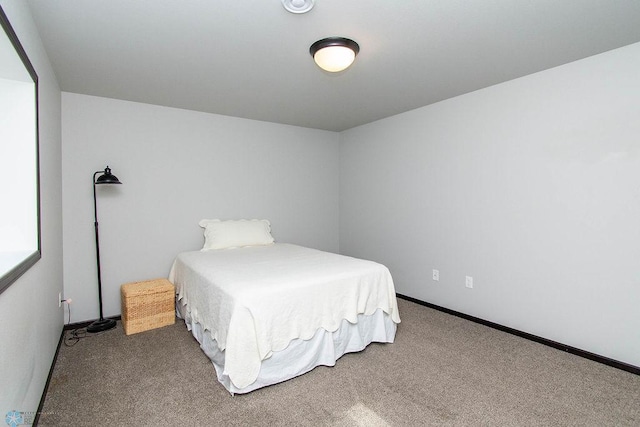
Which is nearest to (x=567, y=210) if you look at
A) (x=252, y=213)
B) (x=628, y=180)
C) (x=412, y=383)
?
(x=628, y=180)

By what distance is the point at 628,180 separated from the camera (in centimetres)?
223

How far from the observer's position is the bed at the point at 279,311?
2002 millimetres

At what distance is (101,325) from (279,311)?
6.55 feet

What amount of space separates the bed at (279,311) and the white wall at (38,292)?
937 millimetres

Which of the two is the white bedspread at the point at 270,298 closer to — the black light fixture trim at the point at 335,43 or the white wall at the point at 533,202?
the white wall at the point at 533,202

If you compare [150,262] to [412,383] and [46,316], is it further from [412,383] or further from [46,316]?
[412,383]

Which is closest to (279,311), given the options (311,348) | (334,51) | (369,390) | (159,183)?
(311,348)

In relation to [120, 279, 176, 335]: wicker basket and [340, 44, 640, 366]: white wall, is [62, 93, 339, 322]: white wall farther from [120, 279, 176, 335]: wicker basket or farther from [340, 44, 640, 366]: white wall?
[340, 44, 640, 366]: white wall

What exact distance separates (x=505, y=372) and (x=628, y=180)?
5.12 ft

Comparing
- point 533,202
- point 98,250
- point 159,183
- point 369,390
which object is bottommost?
point 369,390

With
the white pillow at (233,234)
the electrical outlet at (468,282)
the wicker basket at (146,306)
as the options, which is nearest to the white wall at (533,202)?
the electrical outlet at (468,282)

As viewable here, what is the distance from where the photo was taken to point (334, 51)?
6.82 feet

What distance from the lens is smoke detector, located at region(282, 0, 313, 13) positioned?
1.69 metres

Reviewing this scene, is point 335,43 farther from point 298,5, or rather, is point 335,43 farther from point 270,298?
point 270,298
